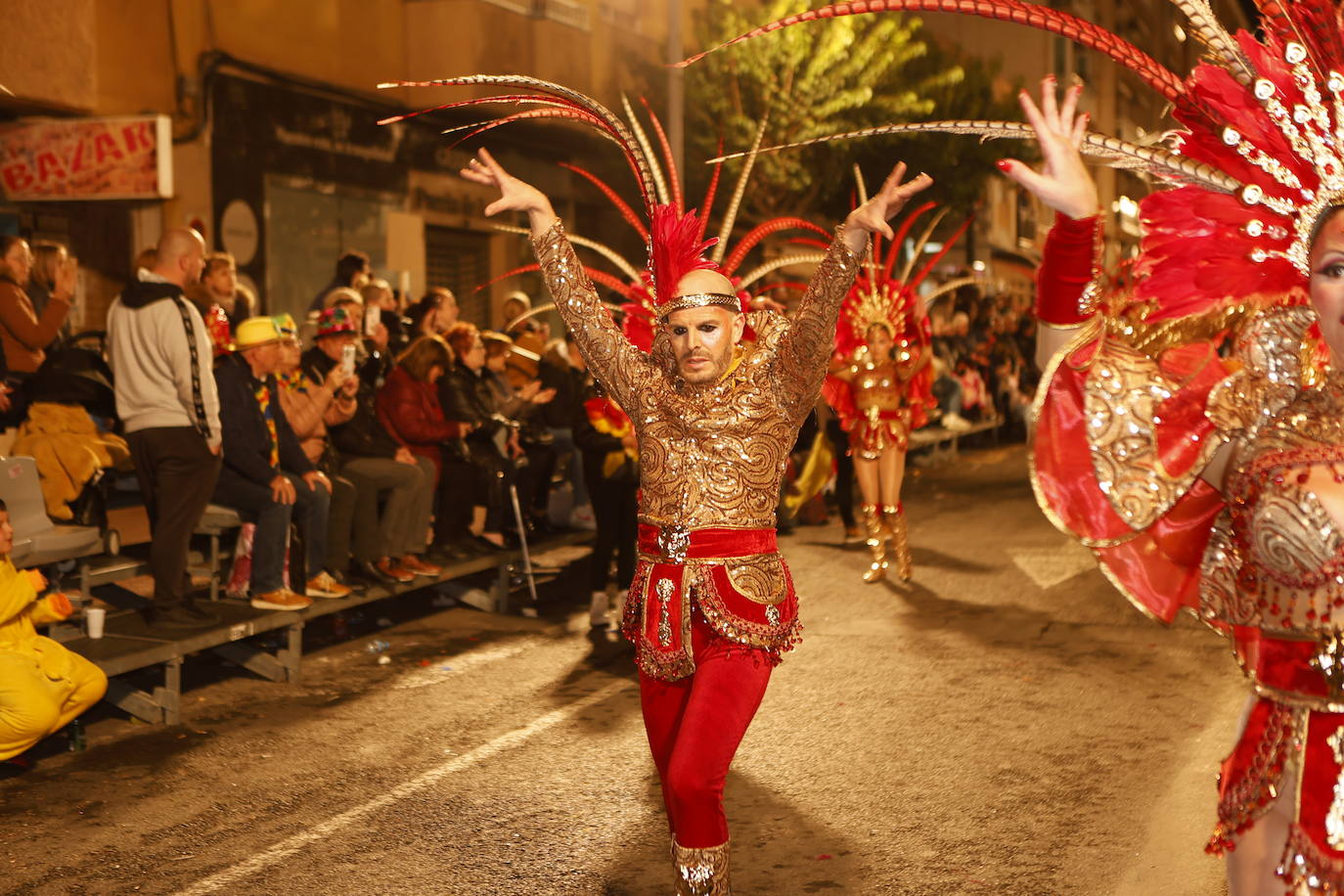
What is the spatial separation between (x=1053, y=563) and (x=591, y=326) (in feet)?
25.9

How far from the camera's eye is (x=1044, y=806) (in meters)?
5.57

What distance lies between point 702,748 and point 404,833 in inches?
77.5

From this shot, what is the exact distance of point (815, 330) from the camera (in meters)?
4.12

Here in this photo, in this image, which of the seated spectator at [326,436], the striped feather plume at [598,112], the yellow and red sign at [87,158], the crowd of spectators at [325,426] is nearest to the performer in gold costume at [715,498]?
the striped feather plume at [598,112]

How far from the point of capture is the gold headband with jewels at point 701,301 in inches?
165

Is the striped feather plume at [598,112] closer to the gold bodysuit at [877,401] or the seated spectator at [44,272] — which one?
the seated spectator at [44,272]

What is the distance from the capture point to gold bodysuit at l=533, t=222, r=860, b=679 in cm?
407

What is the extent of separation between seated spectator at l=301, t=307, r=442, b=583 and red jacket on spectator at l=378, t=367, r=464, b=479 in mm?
280

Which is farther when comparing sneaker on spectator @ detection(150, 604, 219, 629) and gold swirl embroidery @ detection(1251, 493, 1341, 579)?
sneaker on spectator @ detection(150, 604, 219, 629)

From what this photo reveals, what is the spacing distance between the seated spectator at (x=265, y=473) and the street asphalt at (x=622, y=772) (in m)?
0.55

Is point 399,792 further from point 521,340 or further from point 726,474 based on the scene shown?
point 521,340

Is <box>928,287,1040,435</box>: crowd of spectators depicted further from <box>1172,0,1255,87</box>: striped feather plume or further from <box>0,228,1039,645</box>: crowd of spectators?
<box>1172,0,1255,87</box>: striped feather plume

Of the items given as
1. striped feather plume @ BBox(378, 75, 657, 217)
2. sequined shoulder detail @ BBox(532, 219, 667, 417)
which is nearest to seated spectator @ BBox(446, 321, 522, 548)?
striped feather plume @ BBox(378, 75, 657, 217)

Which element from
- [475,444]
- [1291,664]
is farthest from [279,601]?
[1291,664]
